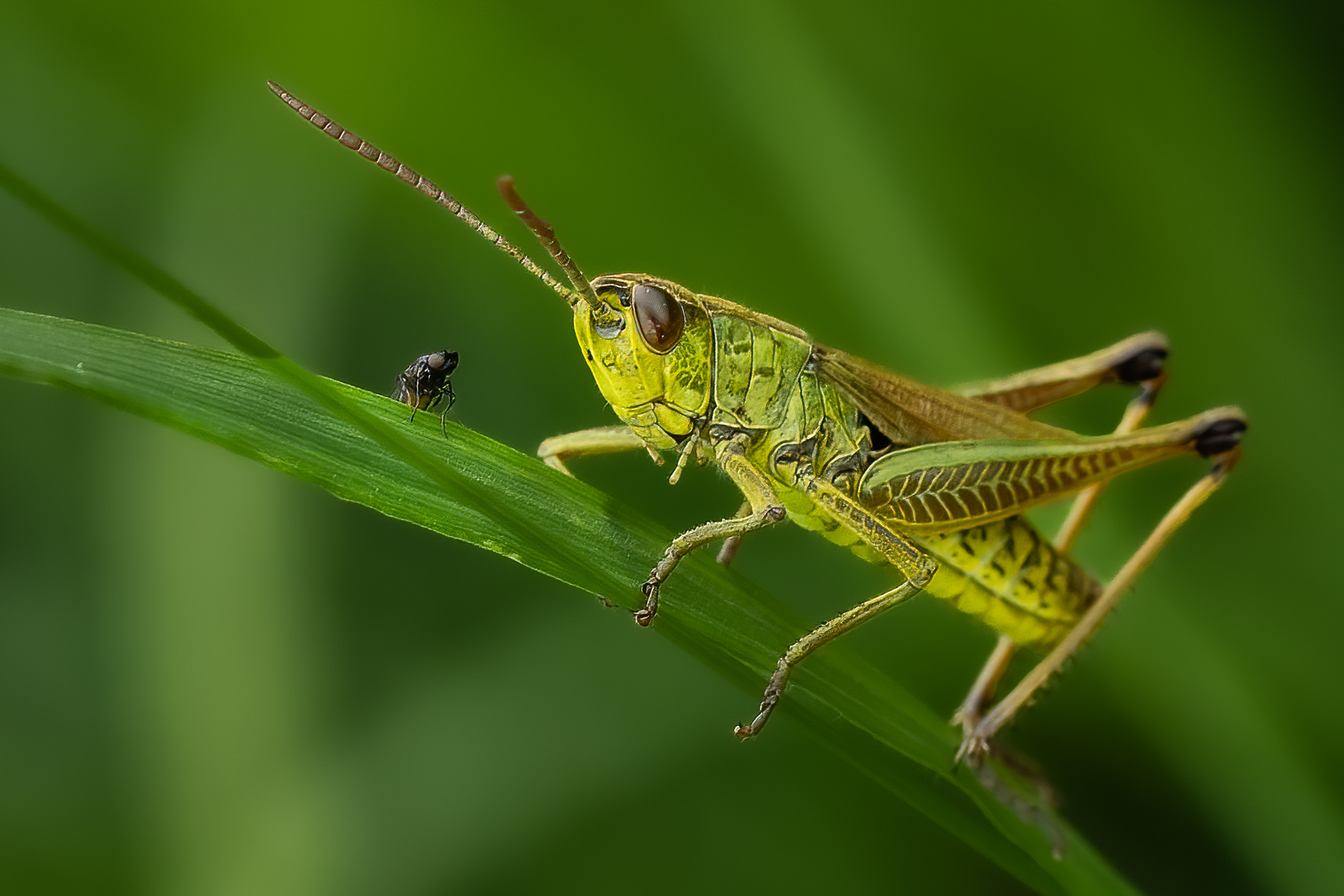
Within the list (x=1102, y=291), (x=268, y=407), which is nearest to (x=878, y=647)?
(x=1102, y=291)

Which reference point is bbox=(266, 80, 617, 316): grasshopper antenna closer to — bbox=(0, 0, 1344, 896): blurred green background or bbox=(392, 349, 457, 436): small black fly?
bbox=(392, 349, 457, 436): small black fly

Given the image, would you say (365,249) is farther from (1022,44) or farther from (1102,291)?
(1102,291)

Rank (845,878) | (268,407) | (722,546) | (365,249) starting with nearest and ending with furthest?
(268,407) → (722,546) → (845,878) → (365,249)

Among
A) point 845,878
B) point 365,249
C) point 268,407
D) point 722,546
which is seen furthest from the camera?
point 365,249

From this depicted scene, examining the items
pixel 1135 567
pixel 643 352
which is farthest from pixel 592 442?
pixel 1135 567

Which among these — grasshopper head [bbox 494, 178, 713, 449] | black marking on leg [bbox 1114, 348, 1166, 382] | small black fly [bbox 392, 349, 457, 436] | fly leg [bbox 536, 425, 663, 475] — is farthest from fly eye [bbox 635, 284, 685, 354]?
black marking on leg [bbox 1114, 348, 1166, 382]

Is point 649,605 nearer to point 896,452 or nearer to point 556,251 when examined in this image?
point 556,251

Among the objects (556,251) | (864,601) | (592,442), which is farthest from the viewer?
(592,442)
